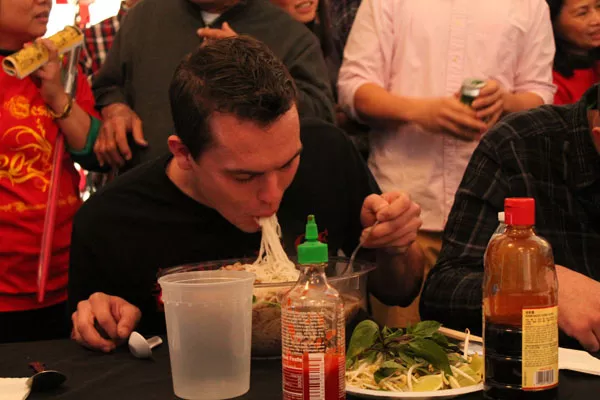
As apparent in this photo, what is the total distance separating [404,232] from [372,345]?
46cm

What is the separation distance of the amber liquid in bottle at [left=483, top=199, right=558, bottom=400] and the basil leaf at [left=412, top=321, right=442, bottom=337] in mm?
173

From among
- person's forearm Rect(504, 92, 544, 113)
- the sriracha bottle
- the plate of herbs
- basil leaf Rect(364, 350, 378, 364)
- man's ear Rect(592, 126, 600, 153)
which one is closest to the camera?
the sriracha bottle

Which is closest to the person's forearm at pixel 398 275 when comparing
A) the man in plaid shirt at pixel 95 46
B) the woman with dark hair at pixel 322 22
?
the woman with dark hair at pixel 322 22

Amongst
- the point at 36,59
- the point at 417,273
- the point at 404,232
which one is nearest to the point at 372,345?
the point at 404,232

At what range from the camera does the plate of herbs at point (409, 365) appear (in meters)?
1.27

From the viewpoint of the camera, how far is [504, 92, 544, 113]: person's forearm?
2.82 meters

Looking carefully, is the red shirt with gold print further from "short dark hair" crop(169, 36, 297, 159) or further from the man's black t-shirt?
"short dark hair" crop(169, 36, 297, 159)

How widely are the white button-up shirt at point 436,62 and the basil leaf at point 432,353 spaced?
1536mm

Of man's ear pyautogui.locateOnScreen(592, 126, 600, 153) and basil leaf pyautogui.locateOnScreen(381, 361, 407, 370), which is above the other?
man's ear pyautogui.locateOnScreen(592, 126, 600, 153)

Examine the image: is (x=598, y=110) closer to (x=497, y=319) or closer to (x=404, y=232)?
(x=404, y=232)

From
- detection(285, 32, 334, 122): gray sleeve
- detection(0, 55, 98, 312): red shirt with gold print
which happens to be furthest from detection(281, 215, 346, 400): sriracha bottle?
detection(0, 55, 98, 312): red shirt with gold print

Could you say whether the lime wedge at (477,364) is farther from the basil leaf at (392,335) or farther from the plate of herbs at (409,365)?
the basil leaf at (392,335)

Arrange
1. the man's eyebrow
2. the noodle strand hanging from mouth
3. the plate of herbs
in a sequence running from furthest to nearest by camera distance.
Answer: the man's eyebrow, the noodle strand hanging from mouth, the plate of herbs

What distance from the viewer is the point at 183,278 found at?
1.39m
